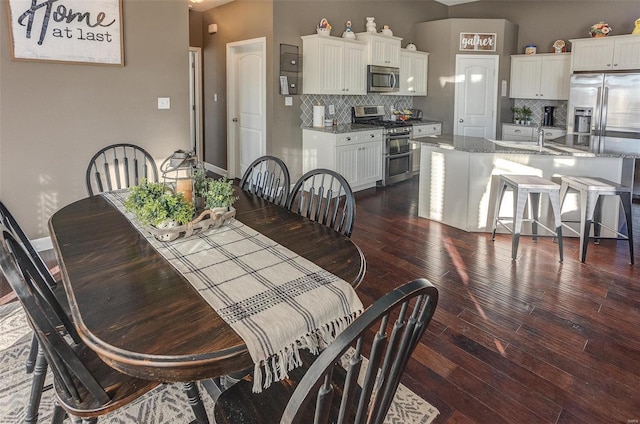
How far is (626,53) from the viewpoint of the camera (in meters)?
6.00

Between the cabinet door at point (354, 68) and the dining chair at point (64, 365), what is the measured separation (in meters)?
5.11

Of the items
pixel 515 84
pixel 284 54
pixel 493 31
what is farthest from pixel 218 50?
pixel 515 84

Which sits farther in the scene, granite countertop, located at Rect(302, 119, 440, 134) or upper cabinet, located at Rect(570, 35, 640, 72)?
upper cabinet, located at Rect(570, 35, 640, 72)

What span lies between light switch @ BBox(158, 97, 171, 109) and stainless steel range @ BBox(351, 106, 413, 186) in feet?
10.0

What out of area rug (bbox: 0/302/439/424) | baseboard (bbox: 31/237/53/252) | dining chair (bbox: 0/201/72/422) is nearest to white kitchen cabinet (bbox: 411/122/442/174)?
baseboard (bbox: 31/237/53/252)

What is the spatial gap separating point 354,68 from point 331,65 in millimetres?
428

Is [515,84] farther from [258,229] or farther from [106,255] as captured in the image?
[106,255]

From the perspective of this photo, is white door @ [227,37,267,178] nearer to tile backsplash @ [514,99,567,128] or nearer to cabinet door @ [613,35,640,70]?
tile backsplash @ [514,99,567,128]

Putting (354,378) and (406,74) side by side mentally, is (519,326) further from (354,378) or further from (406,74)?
(406,74)

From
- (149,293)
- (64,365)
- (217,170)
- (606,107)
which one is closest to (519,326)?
(149,293)

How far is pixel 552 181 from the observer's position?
407cm

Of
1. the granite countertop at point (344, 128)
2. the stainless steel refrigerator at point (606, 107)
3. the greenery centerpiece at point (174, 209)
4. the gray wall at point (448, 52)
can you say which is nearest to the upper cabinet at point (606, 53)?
the stainless steel refrigerator at point (606, 107)

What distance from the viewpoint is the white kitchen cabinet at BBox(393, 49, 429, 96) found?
709cm

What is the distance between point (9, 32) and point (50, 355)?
10.5ft
